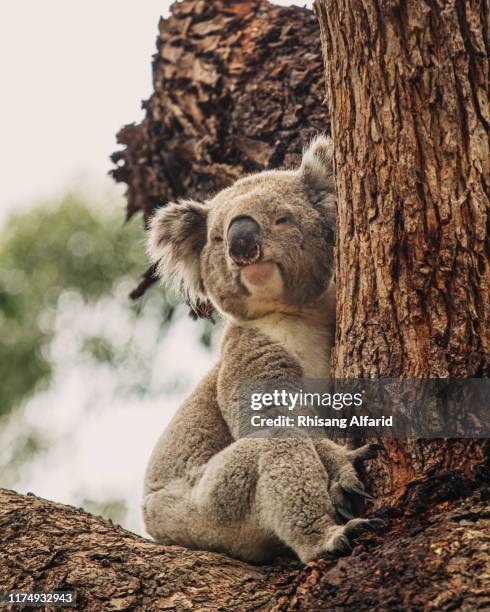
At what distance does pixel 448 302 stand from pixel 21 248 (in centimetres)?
563

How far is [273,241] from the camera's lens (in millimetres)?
3893

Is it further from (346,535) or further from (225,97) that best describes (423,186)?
(225,97)

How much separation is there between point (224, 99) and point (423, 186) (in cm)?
281

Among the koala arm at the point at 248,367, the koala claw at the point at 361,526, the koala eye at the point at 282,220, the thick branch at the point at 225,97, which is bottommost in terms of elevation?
the koala claw at the point at 361,526

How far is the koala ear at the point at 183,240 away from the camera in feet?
14.9

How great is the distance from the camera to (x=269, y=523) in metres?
3.17

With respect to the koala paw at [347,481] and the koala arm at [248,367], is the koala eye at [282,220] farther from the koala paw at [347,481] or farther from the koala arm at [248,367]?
the koala paw at [347,481]

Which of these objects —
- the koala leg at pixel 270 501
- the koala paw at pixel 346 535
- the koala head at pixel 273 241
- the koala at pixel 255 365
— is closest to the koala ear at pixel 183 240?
the koala at pixel 255 365

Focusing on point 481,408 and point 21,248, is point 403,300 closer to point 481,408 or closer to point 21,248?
point 481,408

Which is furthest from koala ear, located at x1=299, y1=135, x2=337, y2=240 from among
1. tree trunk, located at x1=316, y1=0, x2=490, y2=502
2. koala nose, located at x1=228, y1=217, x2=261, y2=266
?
tree trunk, located at x1=316, y1=0, x2=490, y2=502

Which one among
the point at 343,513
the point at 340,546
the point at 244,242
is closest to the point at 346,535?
the point at 340,546

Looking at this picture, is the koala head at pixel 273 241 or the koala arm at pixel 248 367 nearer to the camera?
the koala arm at pixel 248 367

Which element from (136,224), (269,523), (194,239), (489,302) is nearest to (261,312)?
(194,239)

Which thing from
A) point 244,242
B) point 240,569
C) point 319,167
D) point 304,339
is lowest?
point 240,569
